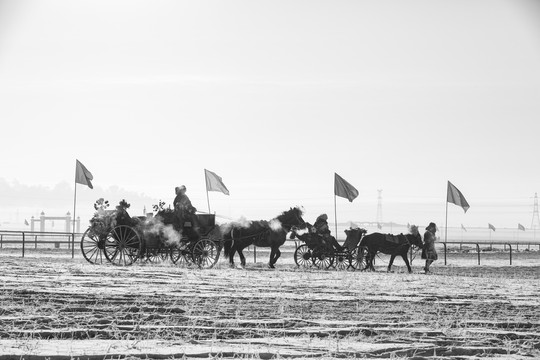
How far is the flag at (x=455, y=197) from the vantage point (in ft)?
106

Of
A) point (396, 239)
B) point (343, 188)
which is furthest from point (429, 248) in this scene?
point (343, 188)

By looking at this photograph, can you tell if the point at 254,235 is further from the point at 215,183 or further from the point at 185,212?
the point at 215,183

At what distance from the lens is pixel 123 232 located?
20609 millimetres

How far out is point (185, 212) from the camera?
20953 mm

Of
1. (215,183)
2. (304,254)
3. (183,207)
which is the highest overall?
(215,183)

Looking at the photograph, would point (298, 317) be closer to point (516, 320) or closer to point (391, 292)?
point (516, 320)

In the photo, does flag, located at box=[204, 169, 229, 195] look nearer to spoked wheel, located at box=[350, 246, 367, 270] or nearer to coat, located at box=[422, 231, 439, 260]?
spoked wheel, located at box=[350, 246, 367, 270]

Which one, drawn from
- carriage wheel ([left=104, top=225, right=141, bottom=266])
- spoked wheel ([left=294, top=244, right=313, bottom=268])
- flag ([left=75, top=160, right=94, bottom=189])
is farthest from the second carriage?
flag ([left=75, top=160, right=94, bottom=189])

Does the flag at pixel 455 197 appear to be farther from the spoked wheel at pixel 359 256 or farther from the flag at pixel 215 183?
the flag at pixel 215 183

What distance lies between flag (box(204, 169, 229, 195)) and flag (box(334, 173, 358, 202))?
5070mm

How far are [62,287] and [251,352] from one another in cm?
653

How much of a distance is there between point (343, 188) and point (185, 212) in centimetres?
1011

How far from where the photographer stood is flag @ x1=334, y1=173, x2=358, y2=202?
2956 centimetres

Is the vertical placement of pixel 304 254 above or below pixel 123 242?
below
